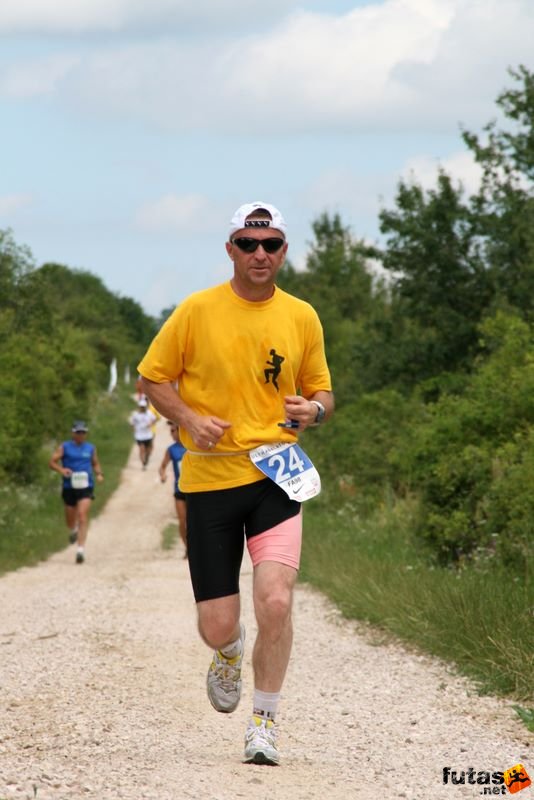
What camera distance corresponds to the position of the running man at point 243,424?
21.5ft

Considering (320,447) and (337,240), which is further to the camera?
(337,240)

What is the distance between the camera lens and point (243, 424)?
6.58 meters

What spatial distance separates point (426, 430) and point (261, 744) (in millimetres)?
9657

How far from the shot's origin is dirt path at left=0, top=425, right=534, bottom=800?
6.24 meters

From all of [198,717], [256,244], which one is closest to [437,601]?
[198,717]

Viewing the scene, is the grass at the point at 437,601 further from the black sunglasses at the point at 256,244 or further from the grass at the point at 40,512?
the grass at the point at 40,512

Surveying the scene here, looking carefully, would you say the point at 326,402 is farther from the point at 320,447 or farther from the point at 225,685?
the point at 320,447

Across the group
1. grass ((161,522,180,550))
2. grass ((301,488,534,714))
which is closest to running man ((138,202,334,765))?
grass ((301,488,534,714))

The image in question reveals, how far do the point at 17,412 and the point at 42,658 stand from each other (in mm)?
17329

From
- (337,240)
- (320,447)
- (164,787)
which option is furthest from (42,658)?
(337,240)

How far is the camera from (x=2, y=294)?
37.3 meters

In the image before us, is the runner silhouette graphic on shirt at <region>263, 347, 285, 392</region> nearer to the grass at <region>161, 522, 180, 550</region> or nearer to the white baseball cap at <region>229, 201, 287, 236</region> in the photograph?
the white baseball cap at <region>229, 201, 287, 236</region>

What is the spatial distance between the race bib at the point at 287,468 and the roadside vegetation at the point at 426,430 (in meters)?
2.50

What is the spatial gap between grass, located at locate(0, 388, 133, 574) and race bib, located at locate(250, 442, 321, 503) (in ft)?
40.2
